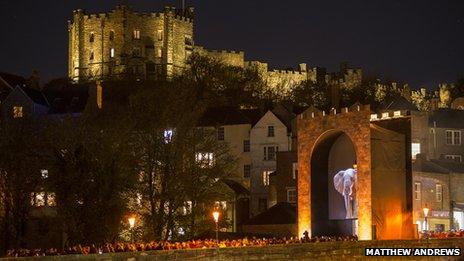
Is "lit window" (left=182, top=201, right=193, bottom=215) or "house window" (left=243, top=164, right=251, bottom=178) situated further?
"house window" (left=243, top=164, right=251, bottom=178)

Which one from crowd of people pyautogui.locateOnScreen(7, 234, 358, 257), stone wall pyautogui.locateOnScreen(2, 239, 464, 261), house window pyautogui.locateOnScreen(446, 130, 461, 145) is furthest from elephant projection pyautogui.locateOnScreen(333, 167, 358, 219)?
house window pyautogui.locateOnScreen(446, 130, 461, 145)

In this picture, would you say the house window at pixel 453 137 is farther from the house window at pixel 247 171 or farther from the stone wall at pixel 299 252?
the stone wall at pixel 299 252

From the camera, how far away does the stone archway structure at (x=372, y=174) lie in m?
54.2

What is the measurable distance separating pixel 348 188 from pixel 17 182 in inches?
698

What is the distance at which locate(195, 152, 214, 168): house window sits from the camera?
60.7 meters

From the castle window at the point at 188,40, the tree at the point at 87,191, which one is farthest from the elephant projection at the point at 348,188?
the castle window at the point at 188,40

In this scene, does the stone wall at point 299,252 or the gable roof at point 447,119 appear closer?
the stone wall at point 299,252

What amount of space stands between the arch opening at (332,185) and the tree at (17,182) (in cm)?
1521

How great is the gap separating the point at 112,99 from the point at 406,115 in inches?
1604

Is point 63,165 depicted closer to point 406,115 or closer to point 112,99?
A: point 406,115

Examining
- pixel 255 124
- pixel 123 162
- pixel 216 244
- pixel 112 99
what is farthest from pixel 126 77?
pixel 216 244

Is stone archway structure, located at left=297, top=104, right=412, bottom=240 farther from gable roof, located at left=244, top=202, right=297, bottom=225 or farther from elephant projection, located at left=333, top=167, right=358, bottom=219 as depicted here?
gable roof, located at left=244, top=202, right=297, bottom=225

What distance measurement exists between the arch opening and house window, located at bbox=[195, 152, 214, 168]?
21.2ft

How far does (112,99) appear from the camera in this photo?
306 feet
